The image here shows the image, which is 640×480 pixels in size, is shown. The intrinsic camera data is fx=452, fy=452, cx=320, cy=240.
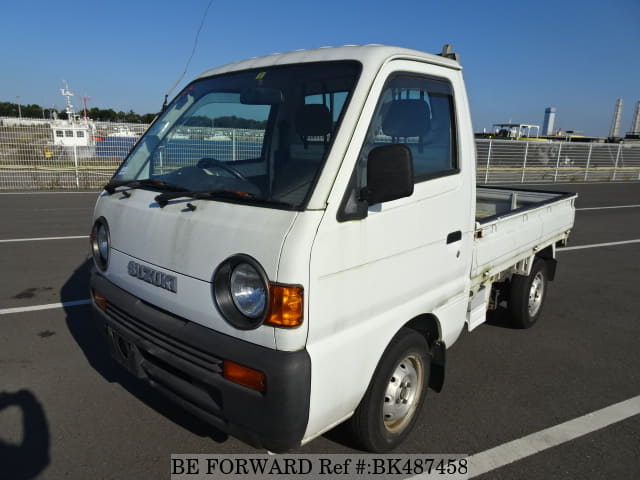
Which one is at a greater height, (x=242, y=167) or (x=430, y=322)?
(x=242, y=167)

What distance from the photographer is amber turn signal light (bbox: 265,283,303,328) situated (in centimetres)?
190

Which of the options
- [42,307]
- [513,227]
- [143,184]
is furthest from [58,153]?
[513,227]

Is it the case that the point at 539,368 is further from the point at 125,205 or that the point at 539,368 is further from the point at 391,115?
the point at 125,205

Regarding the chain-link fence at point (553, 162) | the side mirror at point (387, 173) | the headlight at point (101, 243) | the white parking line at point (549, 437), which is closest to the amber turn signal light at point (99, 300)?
the headlight at point (101, 243)

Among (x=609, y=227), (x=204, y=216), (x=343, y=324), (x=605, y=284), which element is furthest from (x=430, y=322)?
(x=609, y=227)

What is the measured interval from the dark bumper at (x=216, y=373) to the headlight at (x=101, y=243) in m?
0.39

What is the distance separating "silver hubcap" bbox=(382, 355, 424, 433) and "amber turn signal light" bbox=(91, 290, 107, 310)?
1.78 m

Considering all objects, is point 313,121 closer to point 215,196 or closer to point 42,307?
point 215,196

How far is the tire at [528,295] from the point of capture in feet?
14.6

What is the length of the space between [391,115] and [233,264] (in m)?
1.23

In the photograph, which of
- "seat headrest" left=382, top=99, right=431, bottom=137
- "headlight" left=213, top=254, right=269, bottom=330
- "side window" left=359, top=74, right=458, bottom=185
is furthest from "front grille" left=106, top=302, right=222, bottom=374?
"seat headrest" left=382, top=99, right=431, bottom=137

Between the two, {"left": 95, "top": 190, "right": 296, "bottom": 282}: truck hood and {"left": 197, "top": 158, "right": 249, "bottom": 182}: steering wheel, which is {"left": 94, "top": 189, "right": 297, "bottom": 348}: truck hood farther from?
{"left": 197, "top": 158, "right": 249, "bottom": 182}: steering wheel

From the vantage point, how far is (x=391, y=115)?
2.51 meters

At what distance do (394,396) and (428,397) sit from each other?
83 cm
